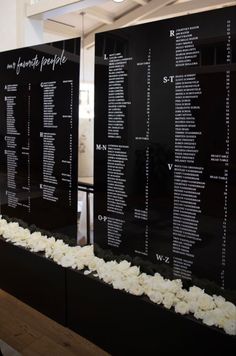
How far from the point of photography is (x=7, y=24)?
8.92ft

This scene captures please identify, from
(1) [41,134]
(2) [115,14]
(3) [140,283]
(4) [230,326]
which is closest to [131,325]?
(3) [140,283]

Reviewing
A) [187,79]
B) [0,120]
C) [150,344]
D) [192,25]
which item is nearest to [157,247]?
[150,344]

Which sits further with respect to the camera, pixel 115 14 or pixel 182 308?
pixel 115 14

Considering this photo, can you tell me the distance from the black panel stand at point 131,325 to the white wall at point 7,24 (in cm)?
188

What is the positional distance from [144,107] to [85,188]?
978mm

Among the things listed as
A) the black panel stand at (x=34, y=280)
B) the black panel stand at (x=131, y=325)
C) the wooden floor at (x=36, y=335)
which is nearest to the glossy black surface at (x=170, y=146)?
the black panel stand at (x=131, y=325)

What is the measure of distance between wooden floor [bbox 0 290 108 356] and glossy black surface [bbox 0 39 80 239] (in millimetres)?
576

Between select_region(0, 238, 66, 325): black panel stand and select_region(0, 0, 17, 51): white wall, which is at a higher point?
select_region(0, 0, 17, 51): white wall

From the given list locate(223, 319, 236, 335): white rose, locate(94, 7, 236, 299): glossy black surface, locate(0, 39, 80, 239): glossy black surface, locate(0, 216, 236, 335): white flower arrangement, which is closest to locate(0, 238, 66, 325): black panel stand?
locate(0, 216, 236, 335): white flower arrangement

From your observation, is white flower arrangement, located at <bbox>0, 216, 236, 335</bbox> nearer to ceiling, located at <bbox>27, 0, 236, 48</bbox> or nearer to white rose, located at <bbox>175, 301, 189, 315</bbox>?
white rose, located at <bbox>175, 301, 189, 315</bbox>

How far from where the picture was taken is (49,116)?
2.22 m

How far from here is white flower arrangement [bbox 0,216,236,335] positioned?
1.46 m

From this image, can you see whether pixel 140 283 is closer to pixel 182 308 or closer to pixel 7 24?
pixel 182 308

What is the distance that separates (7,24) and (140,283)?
2.23 meters
